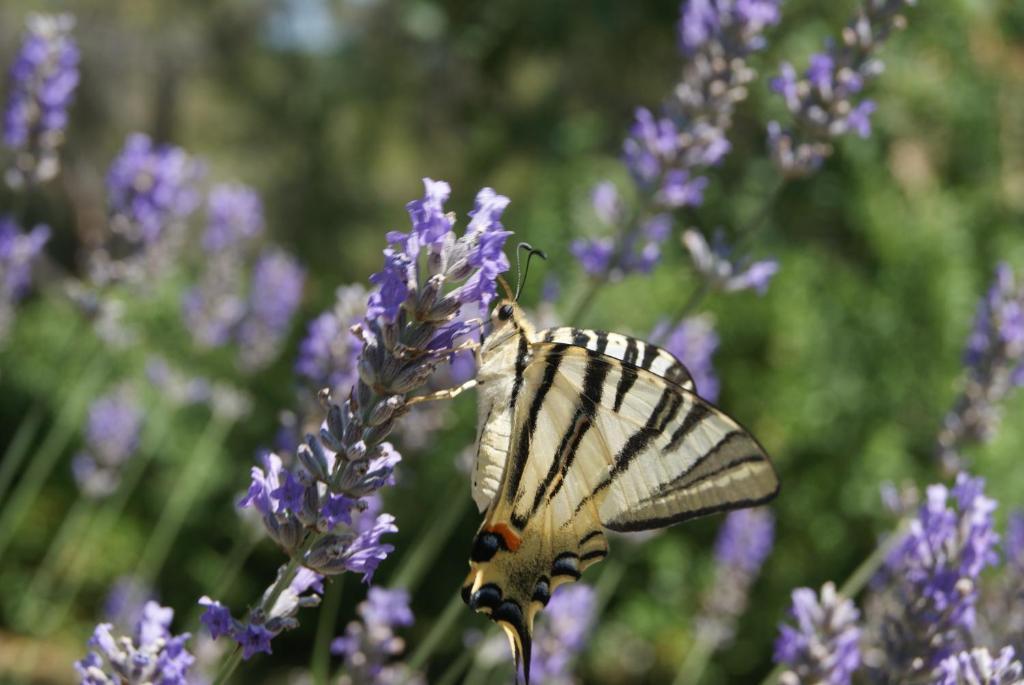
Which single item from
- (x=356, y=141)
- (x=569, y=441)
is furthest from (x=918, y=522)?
(x=356, y=141)

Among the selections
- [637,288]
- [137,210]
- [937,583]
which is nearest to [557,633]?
[937,583]

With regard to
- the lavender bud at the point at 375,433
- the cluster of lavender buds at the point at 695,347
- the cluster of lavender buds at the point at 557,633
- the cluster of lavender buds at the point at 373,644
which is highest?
the cluster of lavender buds at the point at 695,347

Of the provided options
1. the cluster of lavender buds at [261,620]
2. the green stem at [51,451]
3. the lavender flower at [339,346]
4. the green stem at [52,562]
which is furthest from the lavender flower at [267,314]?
the cluster of lavender buds at [261,620]

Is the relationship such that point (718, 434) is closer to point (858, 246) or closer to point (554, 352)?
point (554, 352)

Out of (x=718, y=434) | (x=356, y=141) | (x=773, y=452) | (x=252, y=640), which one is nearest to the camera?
(x=252, y=640)

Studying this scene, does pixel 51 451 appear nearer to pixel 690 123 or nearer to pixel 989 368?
pixel 690 123

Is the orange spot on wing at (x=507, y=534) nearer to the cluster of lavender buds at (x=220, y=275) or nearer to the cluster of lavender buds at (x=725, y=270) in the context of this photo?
the cluster of lavender buds at (x=725, y=270)
